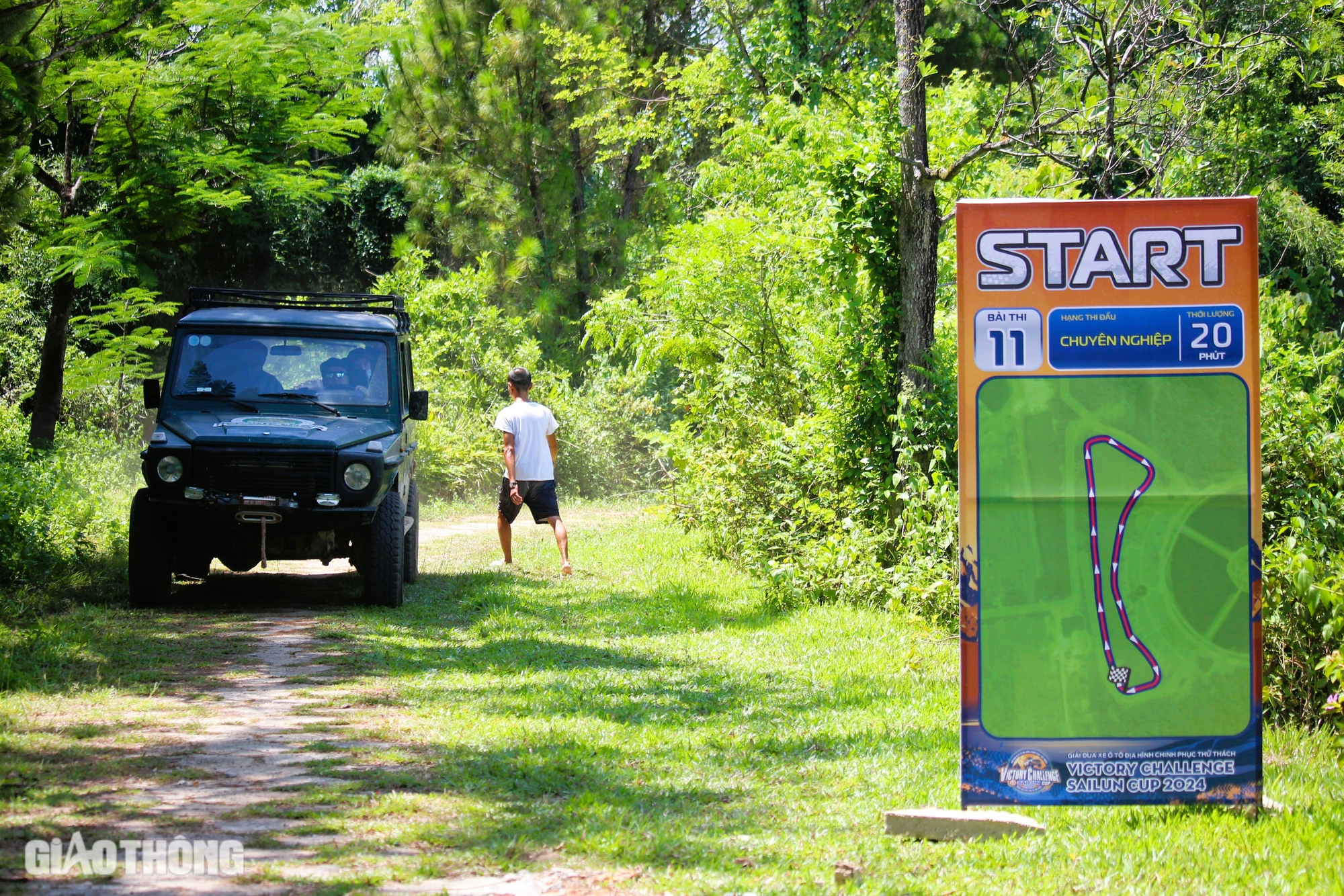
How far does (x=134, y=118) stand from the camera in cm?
1118

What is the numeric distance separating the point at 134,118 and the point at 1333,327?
2036 centimetres

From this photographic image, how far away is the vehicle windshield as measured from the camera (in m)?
9.53

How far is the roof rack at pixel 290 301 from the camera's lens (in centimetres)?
1019

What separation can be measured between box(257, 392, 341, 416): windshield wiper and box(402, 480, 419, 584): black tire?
0.98 m

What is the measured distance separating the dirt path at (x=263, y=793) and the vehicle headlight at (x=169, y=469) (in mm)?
1661

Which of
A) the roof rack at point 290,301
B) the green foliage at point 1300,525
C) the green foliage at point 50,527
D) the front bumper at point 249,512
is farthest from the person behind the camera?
the roof rack at point 290,301

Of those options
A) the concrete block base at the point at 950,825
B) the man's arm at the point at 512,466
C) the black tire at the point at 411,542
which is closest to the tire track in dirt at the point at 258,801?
the concrete block base at the point at 950,825

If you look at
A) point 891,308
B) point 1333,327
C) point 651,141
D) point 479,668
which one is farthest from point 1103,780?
point 651,141

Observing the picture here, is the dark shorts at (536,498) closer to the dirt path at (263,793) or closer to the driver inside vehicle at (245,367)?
the driver inside vehicle at (245,367)

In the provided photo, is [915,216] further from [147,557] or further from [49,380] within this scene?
[49,380]

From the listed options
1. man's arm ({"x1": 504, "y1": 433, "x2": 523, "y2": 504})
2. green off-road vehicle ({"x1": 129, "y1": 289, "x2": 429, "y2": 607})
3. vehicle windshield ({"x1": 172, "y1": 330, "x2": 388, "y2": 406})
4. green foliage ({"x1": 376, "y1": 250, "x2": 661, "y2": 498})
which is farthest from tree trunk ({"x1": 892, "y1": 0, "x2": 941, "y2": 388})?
green foliage ({"x1": 376, "y1": 250, "x2": 661, "y2": 498})

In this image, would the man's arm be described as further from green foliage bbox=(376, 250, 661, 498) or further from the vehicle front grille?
green foliage bbox=(376, 250, 661, 498)

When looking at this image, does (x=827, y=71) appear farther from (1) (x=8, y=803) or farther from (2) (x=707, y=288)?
(1) (x=8, y=803)

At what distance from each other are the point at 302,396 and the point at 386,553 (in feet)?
5.21
